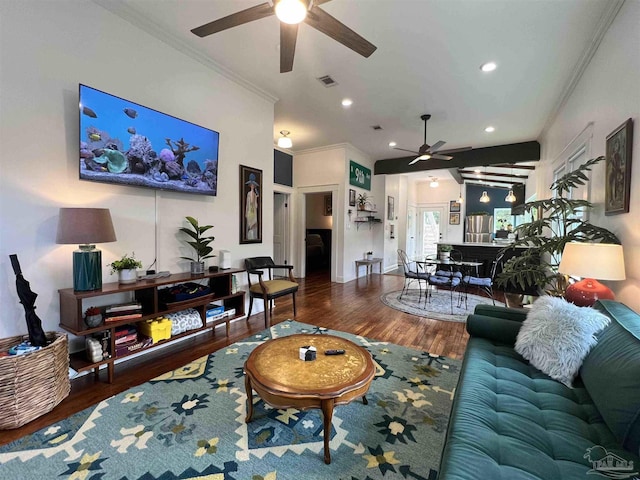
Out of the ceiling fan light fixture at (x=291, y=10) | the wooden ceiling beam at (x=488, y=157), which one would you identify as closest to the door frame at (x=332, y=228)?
the wooden ceiling beam at (x=488, y=157)

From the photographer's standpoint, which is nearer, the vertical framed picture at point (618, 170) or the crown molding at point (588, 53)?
the vertical framed picture at point (618, 170)

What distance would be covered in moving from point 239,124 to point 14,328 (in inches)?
119

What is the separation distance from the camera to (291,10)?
1.72m

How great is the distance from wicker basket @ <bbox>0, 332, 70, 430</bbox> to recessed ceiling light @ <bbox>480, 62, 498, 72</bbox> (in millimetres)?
4786

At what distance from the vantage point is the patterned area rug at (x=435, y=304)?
4105mm

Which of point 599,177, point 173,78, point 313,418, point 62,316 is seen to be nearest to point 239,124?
point 173,78

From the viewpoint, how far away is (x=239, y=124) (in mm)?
3775

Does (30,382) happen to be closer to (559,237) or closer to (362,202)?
(559,237)

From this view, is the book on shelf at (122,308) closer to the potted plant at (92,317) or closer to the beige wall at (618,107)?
the potted plant at (92,317)

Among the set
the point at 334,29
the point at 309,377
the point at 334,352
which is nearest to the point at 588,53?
the point at 334,29

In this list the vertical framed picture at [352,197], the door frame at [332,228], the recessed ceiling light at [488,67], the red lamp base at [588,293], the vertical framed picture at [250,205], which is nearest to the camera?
the red lamp base at [588,293]

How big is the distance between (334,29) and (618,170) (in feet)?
8.04

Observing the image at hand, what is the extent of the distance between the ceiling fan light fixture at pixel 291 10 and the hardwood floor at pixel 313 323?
113 inches

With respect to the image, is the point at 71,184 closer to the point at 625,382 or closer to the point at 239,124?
the point at 239,124
